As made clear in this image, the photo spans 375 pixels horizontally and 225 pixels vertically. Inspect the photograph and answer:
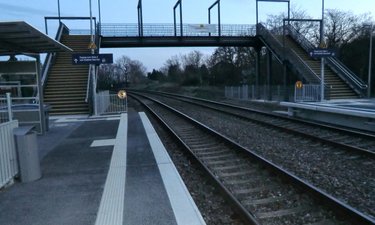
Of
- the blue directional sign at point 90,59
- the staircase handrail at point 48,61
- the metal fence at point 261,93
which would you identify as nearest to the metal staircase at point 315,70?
the metal fence at point 261,93

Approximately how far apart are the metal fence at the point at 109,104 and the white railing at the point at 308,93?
12099 millimetres

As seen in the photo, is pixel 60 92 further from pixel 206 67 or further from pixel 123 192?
pixel 206 67

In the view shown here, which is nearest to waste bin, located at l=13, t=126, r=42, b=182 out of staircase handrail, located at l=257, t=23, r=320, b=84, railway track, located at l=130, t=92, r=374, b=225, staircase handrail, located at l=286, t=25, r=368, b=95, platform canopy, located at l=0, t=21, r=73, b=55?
platform canopy, located at l=0, t=21, r=73, b=55

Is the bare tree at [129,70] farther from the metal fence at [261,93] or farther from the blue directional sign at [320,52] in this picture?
the blue directional sign at [320,52]

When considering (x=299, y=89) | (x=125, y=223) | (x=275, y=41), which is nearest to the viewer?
(x=125, y=223)

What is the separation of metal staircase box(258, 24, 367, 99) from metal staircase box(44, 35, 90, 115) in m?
16.0

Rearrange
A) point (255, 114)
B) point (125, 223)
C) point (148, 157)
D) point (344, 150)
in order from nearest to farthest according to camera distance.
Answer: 1. point (125, 223)
2. point (148, 157)
3. point (344, 150)
4. point (255, 114)

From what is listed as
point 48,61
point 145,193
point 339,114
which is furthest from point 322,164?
point 48,61

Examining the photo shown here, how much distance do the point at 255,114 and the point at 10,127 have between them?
618 inches

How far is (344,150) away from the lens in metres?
9.92

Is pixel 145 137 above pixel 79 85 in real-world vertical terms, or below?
below

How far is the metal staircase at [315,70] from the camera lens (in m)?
28.0

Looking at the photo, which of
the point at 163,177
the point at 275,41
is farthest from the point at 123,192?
the point at 275,41

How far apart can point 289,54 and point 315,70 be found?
8.30 ft
